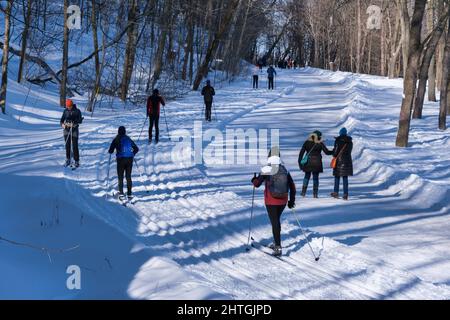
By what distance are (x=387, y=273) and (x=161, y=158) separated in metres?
9.69

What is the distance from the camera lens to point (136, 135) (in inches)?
825

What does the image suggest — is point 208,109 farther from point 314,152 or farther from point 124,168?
point 124,168

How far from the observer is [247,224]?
11.5 m

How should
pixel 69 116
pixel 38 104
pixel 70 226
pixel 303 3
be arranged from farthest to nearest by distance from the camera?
pixel 303 3 → pixel 38 104 → pixel 69 116 → pixel 70 226

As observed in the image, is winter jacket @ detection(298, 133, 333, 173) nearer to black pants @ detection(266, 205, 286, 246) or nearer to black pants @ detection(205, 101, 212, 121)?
black pants @ detection(266, 205, 286, 246)

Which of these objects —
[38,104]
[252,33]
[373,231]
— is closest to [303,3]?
[252,33]

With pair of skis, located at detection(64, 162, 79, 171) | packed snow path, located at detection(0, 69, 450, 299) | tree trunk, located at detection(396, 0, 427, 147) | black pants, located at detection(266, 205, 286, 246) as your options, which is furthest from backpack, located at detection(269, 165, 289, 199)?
tree trunk, located at detection(396, 0, 427, 147)

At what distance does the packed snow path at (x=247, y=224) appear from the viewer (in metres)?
8.41

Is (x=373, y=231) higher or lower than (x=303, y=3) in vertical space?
lower

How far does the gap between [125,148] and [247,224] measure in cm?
327

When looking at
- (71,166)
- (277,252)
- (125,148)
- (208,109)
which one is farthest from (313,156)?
(208,109)

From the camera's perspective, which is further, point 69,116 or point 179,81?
point 179,81

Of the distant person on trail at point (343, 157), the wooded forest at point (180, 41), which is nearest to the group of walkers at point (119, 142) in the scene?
the wooded forest at point (180, 41)

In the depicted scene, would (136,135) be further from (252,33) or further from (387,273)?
(252,33)
